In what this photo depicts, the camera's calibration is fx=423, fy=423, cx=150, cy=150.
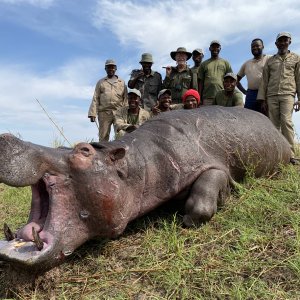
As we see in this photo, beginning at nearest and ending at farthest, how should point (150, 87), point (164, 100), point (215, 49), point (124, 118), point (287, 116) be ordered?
point (287, 116) → point (164, 100) → point (124, 118) → point (215, 49) → point (150, 87)

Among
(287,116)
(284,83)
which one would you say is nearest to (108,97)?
(284,83)

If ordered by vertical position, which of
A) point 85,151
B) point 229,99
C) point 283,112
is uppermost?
point 229,99

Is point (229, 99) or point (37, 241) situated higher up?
point (229, 99)

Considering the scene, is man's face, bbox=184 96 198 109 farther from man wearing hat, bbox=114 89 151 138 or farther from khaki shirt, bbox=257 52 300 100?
khaki shirt, bbox=257 52 300 100

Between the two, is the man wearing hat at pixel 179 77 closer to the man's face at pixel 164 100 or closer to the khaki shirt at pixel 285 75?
the man's face at pixel 164 100

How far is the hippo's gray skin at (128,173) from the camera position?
2.72 meters

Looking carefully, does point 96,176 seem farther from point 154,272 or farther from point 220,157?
point 220,157

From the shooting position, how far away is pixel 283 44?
7.14 m

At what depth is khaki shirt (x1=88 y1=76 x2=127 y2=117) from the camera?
9.43 m

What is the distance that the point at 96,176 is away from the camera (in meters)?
3.06

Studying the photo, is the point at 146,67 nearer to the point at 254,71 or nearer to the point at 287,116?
the point at 254,71

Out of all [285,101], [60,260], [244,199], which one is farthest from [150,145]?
[285,101]

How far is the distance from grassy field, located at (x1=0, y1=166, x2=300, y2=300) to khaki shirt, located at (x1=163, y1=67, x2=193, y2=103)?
171 inches

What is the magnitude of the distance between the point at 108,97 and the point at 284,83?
155 inches
